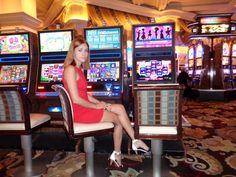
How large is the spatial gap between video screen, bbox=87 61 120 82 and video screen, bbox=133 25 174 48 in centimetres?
46

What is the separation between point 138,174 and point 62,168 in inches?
33.4

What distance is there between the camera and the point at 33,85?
11.3ft

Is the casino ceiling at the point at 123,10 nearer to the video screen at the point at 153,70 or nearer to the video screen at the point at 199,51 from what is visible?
the video screen at the point at 199,51

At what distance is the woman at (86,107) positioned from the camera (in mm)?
2154

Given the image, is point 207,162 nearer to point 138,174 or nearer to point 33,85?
point 138,174

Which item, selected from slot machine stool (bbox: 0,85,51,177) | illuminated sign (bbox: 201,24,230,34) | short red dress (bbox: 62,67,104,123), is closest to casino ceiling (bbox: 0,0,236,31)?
illuminated sign (bbox: 201,24,230,34)

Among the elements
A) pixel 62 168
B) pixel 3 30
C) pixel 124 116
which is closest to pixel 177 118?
pixel 124 116

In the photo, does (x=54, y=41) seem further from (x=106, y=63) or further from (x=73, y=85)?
(x=73, y=85)

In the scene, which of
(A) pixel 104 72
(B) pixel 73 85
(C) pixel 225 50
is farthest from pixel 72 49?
(C) pixel 225 50

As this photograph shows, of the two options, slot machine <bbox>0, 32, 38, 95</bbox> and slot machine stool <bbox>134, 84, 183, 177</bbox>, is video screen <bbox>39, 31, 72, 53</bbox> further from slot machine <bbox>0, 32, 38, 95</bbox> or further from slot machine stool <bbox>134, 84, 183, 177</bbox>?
slot machine stool <bbox>134, 84, 183, 177</bbox>

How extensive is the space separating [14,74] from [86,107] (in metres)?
1.67

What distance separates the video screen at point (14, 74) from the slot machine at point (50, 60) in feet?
0.70

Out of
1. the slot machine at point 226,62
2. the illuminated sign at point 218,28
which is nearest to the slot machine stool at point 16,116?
the illuminated sign at point 218,28

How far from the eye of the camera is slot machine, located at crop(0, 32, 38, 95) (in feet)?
10.9
